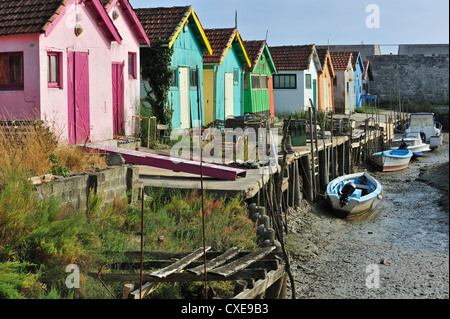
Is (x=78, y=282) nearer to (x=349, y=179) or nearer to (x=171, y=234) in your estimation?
(x=171, y=234)

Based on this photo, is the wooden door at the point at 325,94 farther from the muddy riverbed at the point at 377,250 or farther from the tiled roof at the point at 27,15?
the tiled roof at the point at 27,15

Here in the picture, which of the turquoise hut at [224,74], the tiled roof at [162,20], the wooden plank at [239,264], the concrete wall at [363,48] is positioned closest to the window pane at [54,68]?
the tiled roof at [162,20]

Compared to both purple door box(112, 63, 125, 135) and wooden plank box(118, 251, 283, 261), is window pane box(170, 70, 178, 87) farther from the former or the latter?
wooden plank box(118, 251, 283, 261)

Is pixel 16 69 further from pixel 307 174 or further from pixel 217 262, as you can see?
pixel 307 174

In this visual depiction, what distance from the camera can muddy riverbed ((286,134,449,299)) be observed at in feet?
46.6

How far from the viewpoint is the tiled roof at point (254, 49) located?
2948cm

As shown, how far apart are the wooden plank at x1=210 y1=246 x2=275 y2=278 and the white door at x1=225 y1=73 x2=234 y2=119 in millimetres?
16030

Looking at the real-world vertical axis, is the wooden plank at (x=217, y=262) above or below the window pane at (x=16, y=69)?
below

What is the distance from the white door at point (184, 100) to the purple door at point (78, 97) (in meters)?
6.35

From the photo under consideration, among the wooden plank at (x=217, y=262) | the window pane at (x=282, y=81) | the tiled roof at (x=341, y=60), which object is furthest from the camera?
the tiled roof at (x=341, y=60)

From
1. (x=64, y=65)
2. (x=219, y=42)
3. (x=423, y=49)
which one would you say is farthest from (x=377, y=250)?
(x=423, y=49)

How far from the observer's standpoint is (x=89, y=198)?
1084 cm

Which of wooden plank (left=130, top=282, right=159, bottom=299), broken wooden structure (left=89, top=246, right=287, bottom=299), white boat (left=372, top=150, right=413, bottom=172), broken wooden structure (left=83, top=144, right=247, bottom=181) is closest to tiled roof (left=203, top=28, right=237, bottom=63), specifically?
white boat (left=372, top=150, right=413, bottom=172)

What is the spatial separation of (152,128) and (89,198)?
8.79 m
